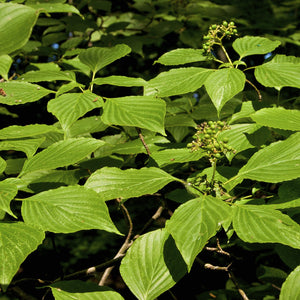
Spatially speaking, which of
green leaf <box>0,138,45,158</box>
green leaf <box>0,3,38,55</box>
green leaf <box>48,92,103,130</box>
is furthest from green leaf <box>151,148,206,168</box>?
green leaf <box>0,3,38,55</box>

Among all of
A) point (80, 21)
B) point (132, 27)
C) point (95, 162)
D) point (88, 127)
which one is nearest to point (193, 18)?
point (132, 27)

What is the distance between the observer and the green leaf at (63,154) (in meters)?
1.04

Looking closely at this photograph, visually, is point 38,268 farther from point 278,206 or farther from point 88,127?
point 278,206

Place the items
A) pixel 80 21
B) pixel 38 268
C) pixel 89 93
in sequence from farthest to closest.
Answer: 1. pixel 38 268
2. pixel 80 21
3. pixel 89 93

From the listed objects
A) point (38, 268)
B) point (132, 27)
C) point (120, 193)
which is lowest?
point (38, 268)

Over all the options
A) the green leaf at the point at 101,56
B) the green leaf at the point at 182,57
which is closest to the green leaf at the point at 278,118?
the green leaf at the point at 182,57

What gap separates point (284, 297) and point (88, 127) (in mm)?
917

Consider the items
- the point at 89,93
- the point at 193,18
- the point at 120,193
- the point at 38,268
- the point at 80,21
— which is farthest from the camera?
the point at 38,268

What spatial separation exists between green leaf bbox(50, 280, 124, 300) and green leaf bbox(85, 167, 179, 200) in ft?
0.83

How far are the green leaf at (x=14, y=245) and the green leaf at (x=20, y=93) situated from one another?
1.53 feet

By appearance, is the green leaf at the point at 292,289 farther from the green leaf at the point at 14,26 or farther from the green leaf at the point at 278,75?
the green leaf at the point at 14,26

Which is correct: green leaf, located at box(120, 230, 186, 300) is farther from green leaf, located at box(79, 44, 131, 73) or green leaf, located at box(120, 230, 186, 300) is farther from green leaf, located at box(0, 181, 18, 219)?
green leaf, located at box(79, 44, 131, 73)

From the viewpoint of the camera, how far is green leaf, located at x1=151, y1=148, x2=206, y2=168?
3.76 feet

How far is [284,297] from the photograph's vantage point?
2.82ft
